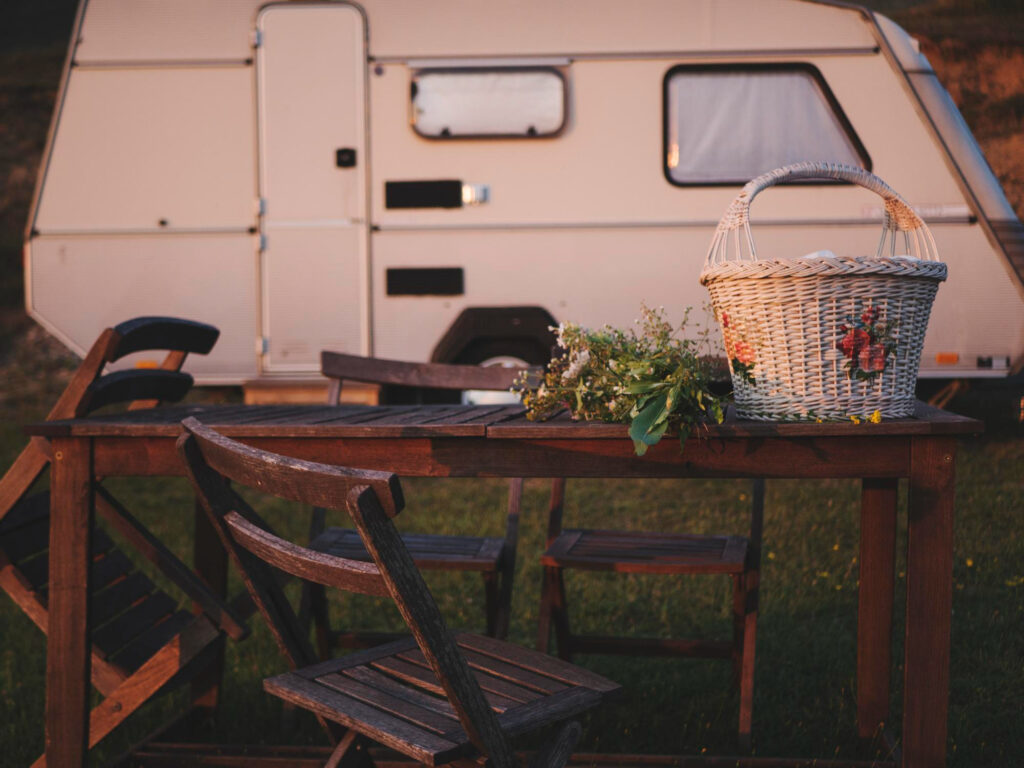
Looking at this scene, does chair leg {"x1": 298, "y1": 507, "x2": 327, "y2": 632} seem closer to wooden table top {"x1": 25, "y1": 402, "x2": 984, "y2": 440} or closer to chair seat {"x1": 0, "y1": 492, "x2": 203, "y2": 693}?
chair seat {"x1": 0, "y1": 492, "x2": 203, "y2": 693}

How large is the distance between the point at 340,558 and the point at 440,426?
0.50m

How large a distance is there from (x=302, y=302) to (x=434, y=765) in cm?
408

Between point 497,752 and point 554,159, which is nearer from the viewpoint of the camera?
point 497,752

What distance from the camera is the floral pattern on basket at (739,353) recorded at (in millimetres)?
1962

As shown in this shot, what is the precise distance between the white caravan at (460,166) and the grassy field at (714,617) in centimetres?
87

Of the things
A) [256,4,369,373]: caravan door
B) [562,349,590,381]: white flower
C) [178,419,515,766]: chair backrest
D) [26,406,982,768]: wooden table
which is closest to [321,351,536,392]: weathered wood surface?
[26,406,982,768]: wooden table

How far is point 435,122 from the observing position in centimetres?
524

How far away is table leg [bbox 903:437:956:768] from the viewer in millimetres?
1869

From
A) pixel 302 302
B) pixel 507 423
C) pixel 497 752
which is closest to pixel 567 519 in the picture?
pixel 302 302

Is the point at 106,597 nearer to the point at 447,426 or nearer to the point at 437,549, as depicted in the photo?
the point at 437,549

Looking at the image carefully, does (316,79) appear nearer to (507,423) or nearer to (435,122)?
(435,122)

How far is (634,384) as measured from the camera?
184cm

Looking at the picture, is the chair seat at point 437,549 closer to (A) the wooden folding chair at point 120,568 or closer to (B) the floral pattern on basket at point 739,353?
(A) the wooden folding chair at point 120,568

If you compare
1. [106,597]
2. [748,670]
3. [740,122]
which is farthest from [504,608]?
[740,122]
